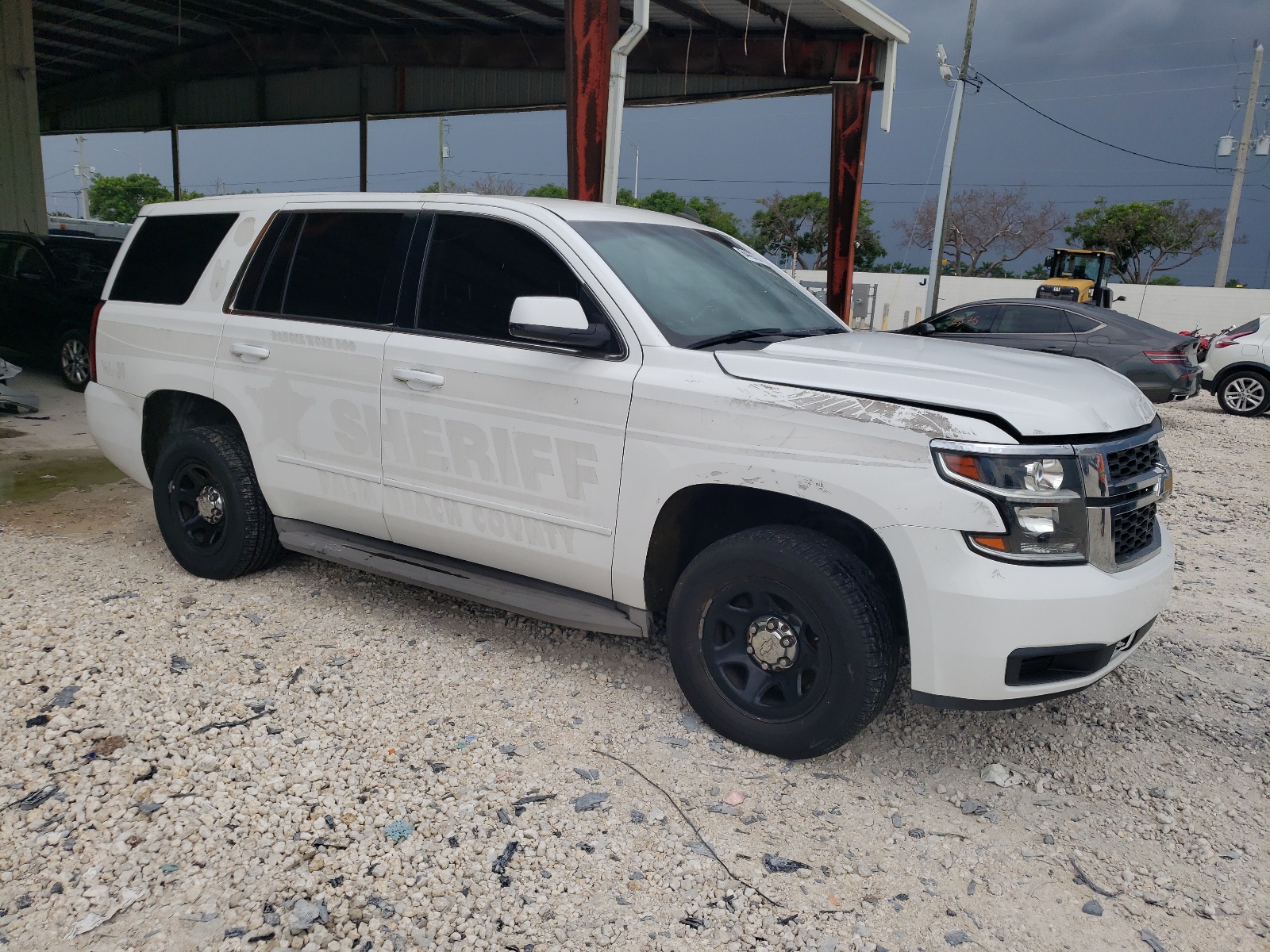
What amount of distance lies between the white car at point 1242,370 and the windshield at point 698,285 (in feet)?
41.0

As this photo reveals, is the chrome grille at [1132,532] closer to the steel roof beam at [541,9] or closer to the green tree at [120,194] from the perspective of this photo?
the steel roof beam at [541,9]

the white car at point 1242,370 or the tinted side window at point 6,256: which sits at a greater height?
the tinted side window at point 6,256

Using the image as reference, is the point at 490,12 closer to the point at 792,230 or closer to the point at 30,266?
the point at 30,266

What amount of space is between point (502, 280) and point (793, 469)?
150 cm

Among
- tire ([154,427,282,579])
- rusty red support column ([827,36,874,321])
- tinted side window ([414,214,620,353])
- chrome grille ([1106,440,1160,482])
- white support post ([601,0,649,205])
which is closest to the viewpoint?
chrome grille ([1106,440,1160,482])

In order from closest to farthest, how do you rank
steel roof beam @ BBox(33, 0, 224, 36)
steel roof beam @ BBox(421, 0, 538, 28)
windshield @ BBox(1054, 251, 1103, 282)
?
steel roof beam @ BBox(421, 0, 538, 28) < steel roof beam @ BBox(33, 0, 224, 36) < windshield @ BBox(1054, 251, 1103, 282)

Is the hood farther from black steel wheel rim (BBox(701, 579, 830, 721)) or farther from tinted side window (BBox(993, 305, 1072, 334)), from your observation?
tinted side window (BBox(993, 305, 1072, 334))

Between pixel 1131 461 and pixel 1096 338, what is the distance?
10.2m

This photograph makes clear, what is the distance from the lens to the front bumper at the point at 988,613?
2.81 m

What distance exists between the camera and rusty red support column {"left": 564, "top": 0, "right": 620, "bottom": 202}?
9492mm

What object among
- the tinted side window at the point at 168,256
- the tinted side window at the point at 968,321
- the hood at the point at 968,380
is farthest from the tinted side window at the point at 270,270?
the tinted side window at the point at 968,321

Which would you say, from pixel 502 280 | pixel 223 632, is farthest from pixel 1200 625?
pixel 223 632

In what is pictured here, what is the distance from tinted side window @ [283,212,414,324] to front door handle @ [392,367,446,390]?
0.29m

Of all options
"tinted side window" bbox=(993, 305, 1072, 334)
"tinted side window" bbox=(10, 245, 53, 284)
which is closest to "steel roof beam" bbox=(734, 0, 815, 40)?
"tinted side window" bbox=(993, 305, 1072, 334)
